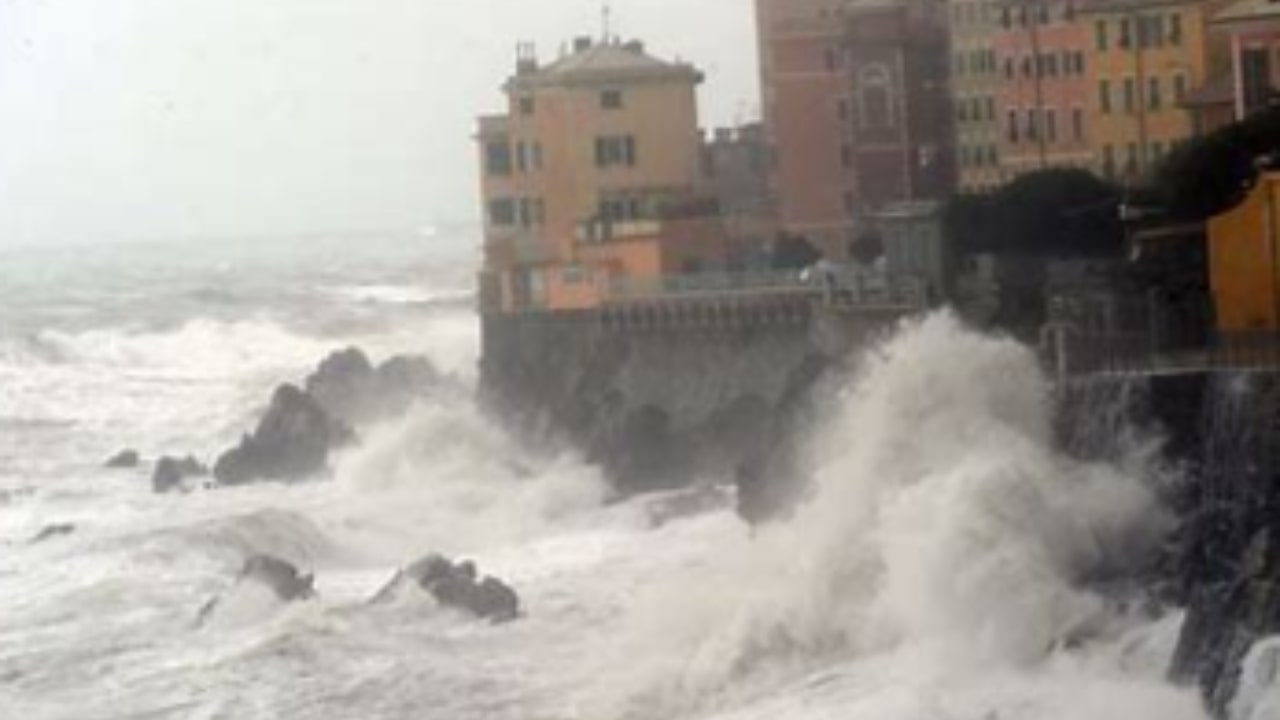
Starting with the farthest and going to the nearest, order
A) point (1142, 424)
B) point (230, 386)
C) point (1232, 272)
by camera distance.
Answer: point (230, 386)
point (1232, 272)
point (1142, 424)

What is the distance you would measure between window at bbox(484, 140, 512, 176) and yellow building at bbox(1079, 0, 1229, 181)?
10081mm

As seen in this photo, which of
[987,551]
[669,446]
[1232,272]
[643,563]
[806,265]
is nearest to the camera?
[987,551]

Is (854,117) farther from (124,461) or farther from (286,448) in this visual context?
(124,461)

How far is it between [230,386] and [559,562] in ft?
113

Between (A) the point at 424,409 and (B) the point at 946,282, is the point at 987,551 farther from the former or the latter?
(A) the point at 424,409

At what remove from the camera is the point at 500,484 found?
42.6m

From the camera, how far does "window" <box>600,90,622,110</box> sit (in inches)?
1966

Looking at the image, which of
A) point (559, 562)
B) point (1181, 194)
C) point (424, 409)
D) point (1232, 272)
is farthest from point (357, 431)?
point (1232, 272)

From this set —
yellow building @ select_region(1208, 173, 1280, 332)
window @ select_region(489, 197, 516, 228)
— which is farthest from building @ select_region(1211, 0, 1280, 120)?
window @ select_region(489, 197, 516, 228)

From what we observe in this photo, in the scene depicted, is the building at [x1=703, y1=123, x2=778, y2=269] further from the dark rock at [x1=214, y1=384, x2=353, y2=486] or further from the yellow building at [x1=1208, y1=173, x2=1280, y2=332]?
the yellow building at [x1=1208, y1=173, x2=1280, y2=332]

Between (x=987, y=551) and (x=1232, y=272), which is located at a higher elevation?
(x=1232, y=272)

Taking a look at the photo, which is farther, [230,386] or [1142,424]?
[230,386]

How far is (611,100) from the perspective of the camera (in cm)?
5000

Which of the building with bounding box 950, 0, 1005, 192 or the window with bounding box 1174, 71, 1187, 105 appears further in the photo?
the building with bounding box 950, 0, 1005, 192
